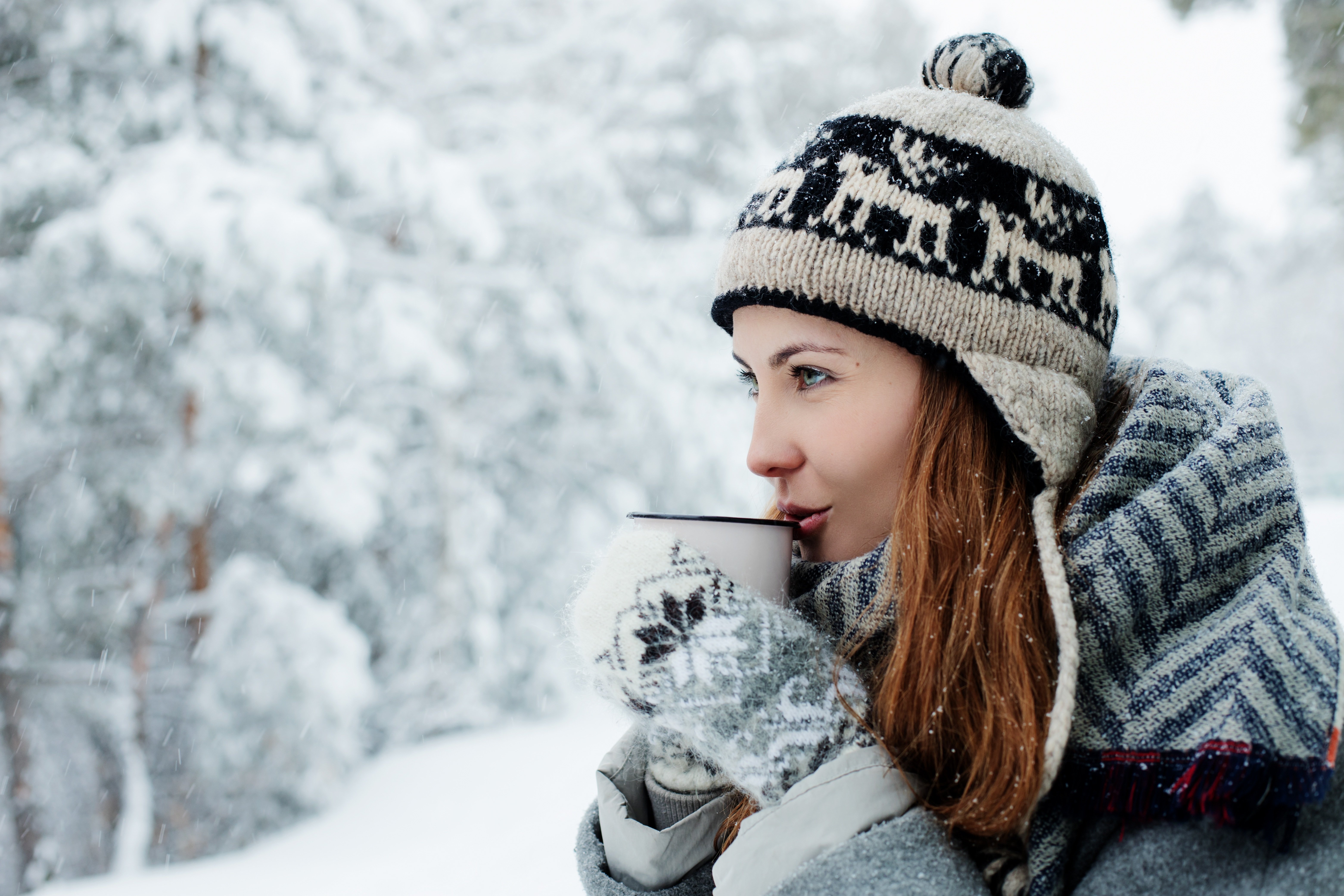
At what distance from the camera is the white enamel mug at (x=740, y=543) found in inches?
46.6

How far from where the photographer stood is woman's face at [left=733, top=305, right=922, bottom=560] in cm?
131

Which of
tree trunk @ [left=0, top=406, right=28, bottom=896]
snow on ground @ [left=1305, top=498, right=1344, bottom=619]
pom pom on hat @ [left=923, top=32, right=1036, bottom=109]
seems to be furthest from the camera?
tree trunk @ [left=0, top=406, right=28, bottom=896]

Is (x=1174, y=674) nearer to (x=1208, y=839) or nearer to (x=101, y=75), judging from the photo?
(x=1208, y=839)

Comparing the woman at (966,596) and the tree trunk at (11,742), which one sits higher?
the woman at (966,596)

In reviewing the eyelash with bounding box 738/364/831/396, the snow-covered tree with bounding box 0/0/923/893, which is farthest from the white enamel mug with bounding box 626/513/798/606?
the snow-covered tree with bounding box 0/0/923/893

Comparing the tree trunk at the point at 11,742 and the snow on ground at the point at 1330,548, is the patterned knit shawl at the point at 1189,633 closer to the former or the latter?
the snow on ground at the point at 1330,548

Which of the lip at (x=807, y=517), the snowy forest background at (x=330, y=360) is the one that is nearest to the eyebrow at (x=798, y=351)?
the lip at (x=807, y=517)

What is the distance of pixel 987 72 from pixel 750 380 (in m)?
0.69

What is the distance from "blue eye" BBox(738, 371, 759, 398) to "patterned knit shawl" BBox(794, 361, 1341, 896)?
402 millimetres

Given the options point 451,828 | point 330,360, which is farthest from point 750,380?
point 330,360

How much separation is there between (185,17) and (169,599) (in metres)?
4.70

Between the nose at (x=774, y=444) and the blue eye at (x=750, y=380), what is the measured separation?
0.42 ft

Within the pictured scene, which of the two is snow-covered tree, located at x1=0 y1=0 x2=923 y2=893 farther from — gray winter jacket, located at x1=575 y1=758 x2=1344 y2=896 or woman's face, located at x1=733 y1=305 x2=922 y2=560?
gray winter jacket, located at x1=575 y1=758 x2=1344 y2=896

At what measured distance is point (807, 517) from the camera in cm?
139
